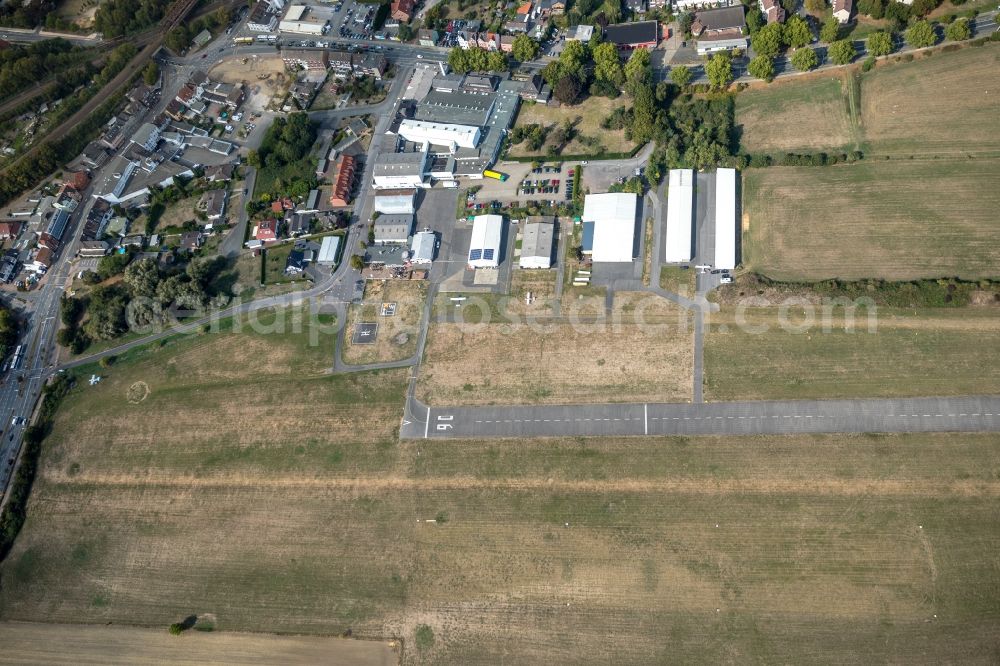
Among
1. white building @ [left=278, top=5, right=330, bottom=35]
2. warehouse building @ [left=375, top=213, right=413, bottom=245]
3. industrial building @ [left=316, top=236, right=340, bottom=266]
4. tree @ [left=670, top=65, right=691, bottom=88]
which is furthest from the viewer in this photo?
white building @ [left=278, top=5, right=330, bottom=35]

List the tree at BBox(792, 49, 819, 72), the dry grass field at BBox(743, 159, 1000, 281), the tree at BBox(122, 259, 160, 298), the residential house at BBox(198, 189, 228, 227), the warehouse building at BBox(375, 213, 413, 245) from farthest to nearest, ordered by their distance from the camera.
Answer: the residential house at BBox(198, 189, 228, 227)
the warehouse building at BBox(375, 213, 413, 245)
the tree at BBox(792, 49, 819, 72)
the tree at BBox(122, 259, 160, 298)
the dry grass field at BBox(743, 159, 1000, 281)

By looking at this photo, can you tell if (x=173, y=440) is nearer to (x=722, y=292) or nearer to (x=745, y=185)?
(x=722, y=292)

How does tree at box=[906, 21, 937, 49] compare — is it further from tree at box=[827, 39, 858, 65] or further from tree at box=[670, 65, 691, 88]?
tree at box=[670, 65, 691, 88]

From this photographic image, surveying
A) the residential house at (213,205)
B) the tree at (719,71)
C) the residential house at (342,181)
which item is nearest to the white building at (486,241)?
the residential house at (342,181)

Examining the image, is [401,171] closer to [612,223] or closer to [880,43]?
[612,223]

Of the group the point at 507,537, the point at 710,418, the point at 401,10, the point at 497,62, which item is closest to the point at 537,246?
the point at 710,418

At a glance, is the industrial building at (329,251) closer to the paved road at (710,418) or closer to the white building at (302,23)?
the paved road at (710,418)

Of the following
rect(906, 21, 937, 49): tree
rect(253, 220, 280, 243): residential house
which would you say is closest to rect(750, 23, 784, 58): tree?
rect(906, 21, 937, 49): tree
